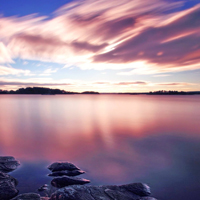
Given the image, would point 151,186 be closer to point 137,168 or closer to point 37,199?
point 137,168

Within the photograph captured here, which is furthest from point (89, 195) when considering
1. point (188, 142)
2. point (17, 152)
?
point (188, 142)

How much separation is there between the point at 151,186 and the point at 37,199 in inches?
139

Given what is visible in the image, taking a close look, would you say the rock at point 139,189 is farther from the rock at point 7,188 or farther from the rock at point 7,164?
the rock at point 7,164

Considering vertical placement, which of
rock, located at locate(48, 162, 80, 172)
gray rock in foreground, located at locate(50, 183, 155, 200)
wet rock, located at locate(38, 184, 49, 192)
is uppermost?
gray rock in foreground, located at locate(50, 183, 155, 200)

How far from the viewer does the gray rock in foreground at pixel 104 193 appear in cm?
392

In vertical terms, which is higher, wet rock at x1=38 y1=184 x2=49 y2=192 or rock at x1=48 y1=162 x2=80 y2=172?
rock at x1=48 y1=162 x2=80 y2=172

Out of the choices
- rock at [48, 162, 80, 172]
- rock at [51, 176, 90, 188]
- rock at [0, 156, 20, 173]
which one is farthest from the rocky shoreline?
rock at [0, 156, 20, 173]

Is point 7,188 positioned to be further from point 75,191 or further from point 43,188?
point 75,191

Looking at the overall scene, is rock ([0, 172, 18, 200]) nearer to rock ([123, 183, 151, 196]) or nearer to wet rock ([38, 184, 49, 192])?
wet rock ([38, 184, 49, 192])

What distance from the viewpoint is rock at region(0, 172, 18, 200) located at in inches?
172

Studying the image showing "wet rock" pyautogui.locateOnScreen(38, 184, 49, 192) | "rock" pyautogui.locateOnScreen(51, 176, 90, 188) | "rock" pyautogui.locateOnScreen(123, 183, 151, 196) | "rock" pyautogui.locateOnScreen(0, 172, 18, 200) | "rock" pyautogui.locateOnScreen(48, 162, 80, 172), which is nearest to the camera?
"rock" pyautogui.locateOnScreen(0, 172, 18, 200)

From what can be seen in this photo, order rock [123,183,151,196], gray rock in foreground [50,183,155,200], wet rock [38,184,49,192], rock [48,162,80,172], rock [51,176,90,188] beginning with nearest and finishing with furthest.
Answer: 1. gray rock in foreground [50,183,155,200]
2. rock [123,183,151,196]
3. wet rock [38,184,49,192]
4. rock [51,176,90,188]
5. rock [48,162,80,172]

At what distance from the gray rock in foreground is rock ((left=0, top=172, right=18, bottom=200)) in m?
1.41

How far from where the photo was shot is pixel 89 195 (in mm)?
4062
